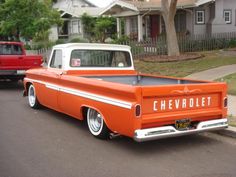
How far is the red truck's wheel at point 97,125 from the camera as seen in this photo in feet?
23.1

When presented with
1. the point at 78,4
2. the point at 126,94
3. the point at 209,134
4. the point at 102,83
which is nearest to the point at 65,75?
the point at 102,83

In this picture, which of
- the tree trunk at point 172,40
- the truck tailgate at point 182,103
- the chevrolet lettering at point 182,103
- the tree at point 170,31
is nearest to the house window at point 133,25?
the tree at point 170,31

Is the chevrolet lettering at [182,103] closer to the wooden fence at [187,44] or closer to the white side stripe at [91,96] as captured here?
the white side stripe at [91,96]

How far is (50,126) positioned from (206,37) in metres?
19.4

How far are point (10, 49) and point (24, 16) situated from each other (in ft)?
27.0

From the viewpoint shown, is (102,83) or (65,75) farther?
(65,75)

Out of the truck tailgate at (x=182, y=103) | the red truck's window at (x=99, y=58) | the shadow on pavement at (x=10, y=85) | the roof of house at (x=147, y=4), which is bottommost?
the shadow on pavement at (x=10, y=85)

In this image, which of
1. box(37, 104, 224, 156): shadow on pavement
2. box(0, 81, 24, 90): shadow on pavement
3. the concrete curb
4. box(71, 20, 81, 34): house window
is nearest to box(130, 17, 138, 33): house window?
box(71, 20, 81, 34): house window

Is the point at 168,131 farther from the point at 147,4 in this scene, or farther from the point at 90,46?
the point at 147,4

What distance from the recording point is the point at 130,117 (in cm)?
613

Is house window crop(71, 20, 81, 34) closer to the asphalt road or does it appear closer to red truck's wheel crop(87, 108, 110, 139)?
the asphalt road

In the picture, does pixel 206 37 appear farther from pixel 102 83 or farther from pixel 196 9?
pixel 102 83

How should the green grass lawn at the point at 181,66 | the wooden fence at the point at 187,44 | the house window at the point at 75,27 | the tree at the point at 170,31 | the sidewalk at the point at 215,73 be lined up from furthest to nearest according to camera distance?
the house window at the point at 75,27, the wooden fence at the point at 187,44, the tree at the point at 170,31, the green grass lawn at the point at 181,66, the sidewalk at the point at 215,73

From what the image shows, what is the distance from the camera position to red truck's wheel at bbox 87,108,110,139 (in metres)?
7.04
